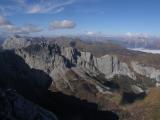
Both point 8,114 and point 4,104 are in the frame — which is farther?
point 4,104

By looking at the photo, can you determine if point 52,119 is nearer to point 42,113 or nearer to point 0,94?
point 42,113

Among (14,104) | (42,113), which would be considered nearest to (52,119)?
(42,113)

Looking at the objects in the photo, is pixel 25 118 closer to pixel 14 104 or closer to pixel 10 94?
pixel 14 104

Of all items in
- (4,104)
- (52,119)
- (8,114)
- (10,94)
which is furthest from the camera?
(10,94)

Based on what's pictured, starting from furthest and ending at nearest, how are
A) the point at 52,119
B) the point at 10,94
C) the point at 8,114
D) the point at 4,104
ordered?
1. the point at 10,94
2. the point at 52,119
3. the point at 4,104
4. the point at 8,114

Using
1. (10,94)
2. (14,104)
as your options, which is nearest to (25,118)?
(14,104)

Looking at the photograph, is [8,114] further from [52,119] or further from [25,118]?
[52,119]

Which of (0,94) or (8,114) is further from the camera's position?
(0,94)

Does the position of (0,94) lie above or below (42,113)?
above

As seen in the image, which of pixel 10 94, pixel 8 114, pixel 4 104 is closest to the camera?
pixel 8 114
